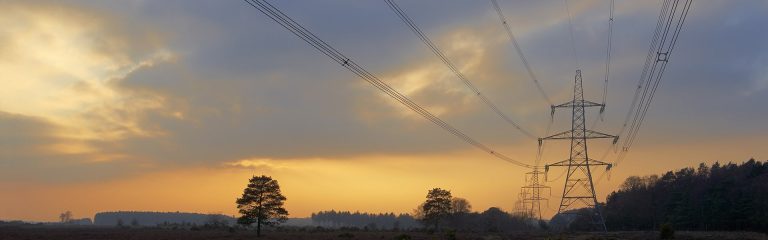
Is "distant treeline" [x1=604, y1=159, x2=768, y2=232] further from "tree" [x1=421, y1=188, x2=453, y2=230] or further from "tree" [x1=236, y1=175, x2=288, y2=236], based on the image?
"tree" [x1=236, y1=175, x2=288, y2=236]

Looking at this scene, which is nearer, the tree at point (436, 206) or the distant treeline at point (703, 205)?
the distant treeline at point (703, 205)

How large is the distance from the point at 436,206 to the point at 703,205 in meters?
52.4

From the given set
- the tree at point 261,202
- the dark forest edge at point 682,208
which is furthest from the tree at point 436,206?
the tree at point 261,202

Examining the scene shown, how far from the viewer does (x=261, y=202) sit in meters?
93.2

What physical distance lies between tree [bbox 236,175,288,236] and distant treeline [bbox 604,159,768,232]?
7591cm

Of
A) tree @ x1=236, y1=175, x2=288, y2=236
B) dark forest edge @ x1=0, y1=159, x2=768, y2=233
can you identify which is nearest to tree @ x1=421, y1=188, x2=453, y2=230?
dark forest edge @ x1=0, y1=159, x2=768, y2=233

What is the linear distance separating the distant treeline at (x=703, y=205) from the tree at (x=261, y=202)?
7591 cm

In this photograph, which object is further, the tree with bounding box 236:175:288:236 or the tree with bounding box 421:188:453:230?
the tree with bounding box 421:188:453:230

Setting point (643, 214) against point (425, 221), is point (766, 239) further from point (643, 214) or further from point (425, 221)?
point (643, 214)

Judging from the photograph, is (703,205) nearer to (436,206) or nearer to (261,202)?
(436,206)

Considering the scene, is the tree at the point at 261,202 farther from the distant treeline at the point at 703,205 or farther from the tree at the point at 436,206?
the distant treeline at the point at 703,205

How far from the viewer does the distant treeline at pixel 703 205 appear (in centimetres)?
10531

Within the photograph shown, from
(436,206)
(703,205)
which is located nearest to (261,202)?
(436,206)

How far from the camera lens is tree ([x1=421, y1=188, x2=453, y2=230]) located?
440 ft
